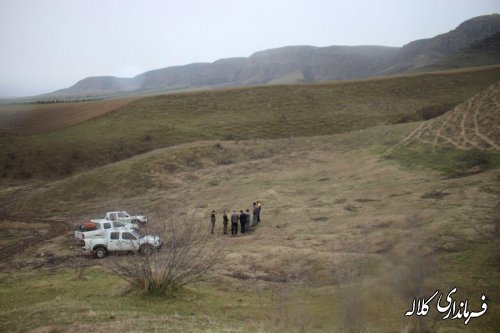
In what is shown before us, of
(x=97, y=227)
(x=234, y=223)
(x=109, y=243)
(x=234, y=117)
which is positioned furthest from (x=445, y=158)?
(x=234, y=117)

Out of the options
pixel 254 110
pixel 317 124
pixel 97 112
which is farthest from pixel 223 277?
pixel 97 112

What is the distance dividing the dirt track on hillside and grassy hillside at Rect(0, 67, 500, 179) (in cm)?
317

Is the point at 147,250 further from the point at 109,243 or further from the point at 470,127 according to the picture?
the point at 470,127

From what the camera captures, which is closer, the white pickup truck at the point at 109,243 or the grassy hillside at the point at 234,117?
the white pickup truck at the point at 109,243

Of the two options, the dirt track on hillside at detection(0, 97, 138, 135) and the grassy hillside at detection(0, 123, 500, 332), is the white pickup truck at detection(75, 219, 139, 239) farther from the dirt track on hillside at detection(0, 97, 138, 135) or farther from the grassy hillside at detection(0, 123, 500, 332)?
the dirt track on hillside at detection(0, 97, 138, 135)

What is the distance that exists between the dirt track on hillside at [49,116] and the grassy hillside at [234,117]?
10.4ft

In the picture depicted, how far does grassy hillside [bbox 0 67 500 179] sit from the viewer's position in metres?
47.8

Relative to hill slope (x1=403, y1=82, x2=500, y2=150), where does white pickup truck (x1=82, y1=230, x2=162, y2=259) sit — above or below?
below

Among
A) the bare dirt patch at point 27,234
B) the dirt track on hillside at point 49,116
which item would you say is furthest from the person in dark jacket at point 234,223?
the dirt track on hillside at point 49,116

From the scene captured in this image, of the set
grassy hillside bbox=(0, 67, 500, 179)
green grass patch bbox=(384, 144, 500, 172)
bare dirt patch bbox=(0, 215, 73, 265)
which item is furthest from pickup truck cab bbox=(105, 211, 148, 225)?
grassy hillside bbox=(0, 67, 500, 179)

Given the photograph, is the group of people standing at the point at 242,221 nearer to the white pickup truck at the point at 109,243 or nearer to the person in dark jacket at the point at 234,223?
the person in dark jacket at the point at 234,223

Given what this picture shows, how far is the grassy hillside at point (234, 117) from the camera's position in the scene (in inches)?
1884

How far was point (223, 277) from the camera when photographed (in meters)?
15.7

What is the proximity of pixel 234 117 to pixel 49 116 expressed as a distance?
102 feet
